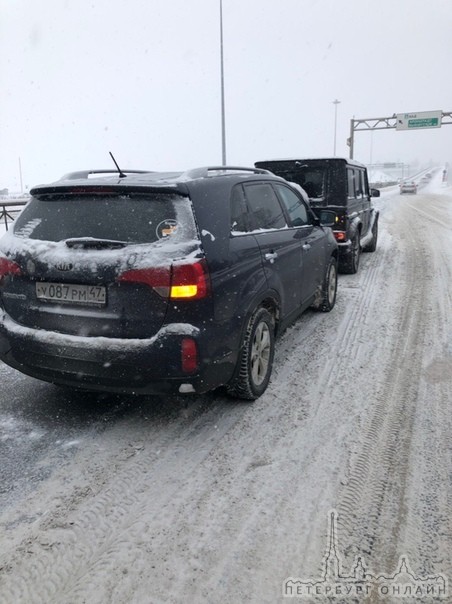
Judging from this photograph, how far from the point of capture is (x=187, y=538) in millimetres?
2307

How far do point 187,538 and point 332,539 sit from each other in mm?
715

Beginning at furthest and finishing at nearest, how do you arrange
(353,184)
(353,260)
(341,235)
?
(353,260)
(353,184)
(341,235)

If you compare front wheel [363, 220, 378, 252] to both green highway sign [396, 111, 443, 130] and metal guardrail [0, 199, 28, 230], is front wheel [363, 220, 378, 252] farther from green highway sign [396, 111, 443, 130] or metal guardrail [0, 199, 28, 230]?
green highway sign [396, 111, 443, 130]

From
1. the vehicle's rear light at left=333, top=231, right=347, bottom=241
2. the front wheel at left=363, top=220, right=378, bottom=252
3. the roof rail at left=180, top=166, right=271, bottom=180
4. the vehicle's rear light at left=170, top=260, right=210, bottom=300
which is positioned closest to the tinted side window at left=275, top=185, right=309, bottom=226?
→ the roof rail at left=180, top=166, right=271, bottom=180

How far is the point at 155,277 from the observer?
A: 282cm

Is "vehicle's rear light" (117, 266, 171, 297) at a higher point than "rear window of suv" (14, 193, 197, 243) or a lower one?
lower

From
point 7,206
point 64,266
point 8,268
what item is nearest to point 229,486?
point 64,266

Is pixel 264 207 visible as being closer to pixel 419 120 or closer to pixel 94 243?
pixel 94 243

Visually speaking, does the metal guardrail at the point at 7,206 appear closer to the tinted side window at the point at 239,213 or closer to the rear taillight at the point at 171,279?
the tinted side window at the point at 239,213

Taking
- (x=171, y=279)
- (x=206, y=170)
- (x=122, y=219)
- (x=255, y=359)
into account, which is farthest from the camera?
(x=255, y=359)

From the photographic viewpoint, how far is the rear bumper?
2896 mm

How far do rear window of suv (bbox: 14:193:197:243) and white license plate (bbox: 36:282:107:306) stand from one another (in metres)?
0.34

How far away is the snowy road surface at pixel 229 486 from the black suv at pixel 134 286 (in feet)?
1.37

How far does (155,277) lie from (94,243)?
50cm
